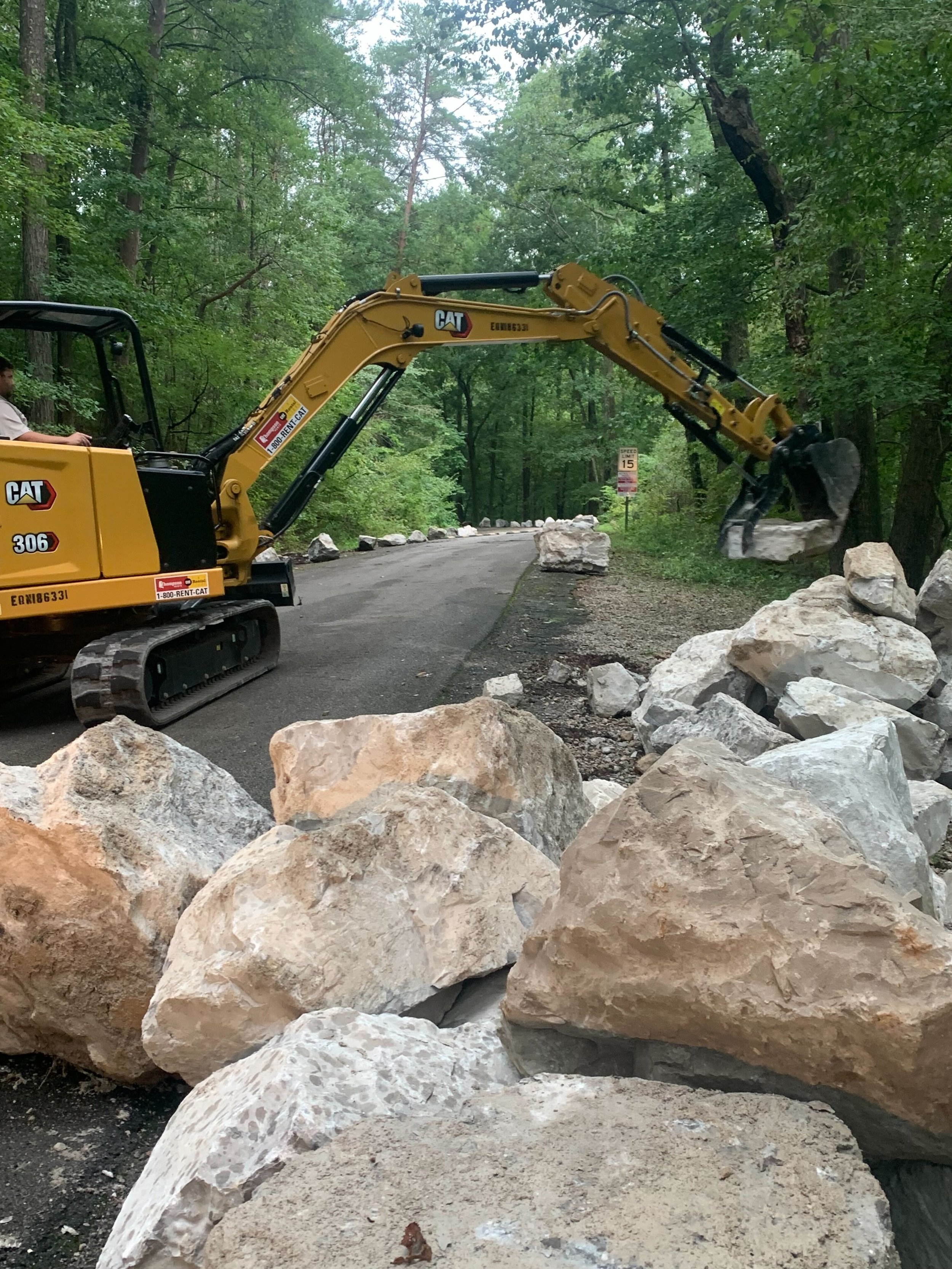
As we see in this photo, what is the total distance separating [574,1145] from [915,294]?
10618mm

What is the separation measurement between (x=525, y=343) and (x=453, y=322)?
645mm

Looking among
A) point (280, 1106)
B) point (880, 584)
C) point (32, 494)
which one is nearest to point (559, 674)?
point (880, 584)

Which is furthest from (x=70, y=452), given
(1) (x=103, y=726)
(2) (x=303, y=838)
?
(2) (x=303, y=838)

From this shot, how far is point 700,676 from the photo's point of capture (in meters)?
6.05

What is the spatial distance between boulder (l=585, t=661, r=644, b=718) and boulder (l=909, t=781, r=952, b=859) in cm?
252

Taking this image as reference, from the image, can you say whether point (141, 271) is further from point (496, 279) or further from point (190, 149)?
point (496, 279)

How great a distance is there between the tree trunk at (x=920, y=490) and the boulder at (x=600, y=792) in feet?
27.3

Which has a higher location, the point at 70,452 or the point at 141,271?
the point at 141,271

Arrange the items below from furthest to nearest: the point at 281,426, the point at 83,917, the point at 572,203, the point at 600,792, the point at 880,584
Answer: the point at 572,203 < the point at 281,426 < the point at 880,584 < the point at 600,792 < the point at 83,917

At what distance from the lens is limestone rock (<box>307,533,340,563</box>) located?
19422 millimetres

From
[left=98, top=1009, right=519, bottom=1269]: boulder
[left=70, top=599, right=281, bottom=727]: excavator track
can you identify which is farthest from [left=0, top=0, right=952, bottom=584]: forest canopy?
[left=98, top=1009, right=519, bottom=1269]: boulder

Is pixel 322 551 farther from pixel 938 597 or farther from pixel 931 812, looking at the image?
pixel 931 812

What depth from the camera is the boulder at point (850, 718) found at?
4.94 meters

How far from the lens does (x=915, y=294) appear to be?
404 inches
